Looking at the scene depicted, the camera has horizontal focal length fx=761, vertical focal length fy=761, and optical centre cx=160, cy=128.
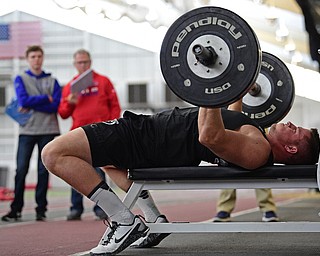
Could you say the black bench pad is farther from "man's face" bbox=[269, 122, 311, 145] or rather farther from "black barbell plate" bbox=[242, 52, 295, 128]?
"black barbell plate" bbox=[242, 52, 295, 128]

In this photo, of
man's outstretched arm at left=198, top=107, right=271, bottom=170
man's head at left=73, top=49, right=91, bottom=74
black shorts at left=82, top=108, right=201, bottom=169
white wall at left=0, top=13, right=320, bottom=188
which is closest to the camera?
man's outstretched arm at left=198, top=107, right=271, bottom=170

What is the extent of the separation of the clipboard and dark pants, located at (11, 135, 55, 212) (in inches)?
17.4

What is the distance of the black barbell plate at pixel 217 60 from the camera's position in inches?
106

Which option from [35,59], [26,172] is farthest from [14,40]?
[26,172]

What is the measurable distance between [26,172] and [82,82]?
79 cm

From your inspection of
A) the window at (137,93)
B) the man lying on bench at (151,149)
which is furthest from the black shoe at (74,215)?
the window at (137,93)

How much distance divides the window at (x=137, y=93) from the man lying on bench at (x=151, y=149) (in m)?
17.9

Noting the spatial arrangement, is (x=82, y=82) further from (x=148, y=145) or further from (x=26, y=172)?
(x=148, y=145)

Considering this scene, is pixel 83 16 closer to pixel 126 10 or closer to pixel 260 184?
pixel 126 10

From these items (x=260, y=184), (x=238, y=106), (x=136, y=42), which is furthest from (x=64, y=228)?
(x=136, y=42)

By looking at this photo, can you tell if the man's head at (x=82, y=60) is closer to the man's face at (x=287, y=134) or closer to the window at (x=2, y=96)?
the man's face at (x=287, y=134)

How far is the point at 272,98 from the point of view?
3723mm

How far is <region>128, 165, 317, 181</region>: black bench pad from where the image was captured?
114 inches

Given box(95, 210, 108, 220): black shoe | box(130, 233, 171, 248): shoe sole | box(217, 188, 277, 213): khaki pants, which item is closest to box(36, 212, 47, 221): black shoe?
box(95, 210, 108, 220): black shoe
